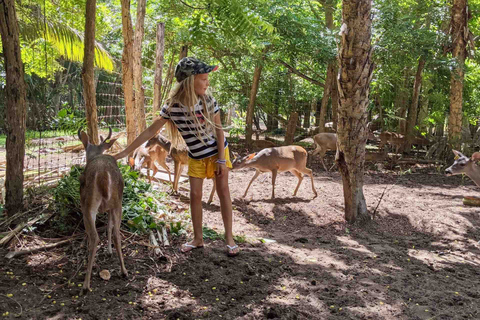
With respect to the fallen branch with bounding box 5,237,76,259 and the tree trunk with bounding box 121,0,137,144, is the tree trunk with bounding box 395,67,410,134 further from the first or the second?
the fallen branch with bounding box 5,237,76,259

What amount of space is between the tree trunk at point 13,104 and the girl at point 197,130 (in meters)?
1.39

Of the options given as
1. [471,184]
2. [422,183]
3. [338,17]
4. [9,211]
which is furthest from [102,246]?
[338,17]

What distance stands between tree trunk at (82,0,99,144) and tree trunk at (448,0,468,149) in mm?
9219

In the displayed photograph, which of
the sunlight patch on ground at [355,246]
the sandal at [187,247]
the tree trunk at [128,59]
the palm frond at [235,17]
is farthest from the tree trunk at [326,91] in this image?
the sandal at [187,247]

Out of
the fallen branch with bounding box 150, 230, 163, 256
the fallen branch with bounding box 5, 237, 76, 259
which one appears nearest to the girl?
the fallen branch with bounding box 150, 230, 163, 256

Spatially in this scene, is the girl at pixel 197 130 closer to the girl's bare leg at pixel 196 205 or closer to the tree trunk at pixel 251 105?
the girl's bare leg at pixel 196 205

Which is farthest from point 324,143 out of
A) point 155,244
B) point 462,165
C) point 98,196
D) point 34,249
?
point 98,196

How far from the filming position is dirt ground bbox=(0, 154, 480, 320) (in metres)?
3.55

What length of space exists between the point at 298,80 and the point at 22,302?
14.5 metres

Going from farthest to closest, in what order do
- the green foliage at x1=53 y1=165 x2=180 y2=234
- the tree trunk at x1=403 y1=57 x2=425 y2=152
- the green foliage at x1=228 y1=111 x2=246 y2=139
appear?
the green foliage at x1=228 y1=111 x2=246 y2=139 → the tree trunk at x1=403 y1=57 x2=425 y2=152 → the green foliage at x1=53 y1=165 x2=180 y2=234

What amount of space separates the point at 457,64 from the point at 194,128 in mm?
9058

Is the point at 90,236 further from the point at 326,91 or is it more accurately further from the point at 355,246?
the point at 326,91

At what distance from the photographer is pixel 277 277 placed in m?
4.33

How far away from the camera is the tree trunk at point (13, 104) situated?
4.50 meters
